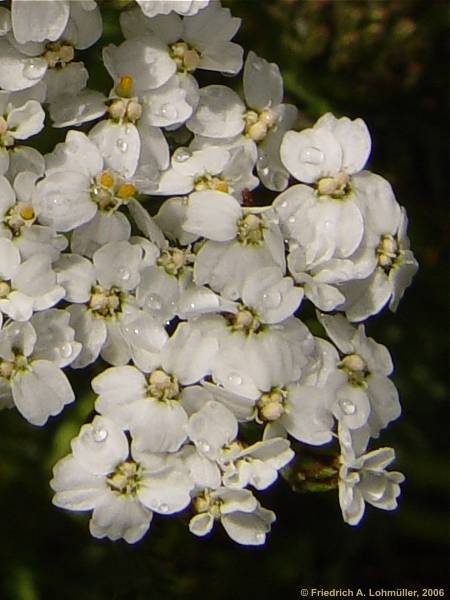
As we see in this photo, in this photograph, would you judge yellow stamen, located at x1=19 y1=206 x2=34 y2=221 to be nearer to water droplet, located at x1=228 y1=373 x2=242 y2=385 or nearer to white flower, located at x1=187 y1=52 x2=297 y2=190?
white flower, located at x1=187 y1=52 x2=297 y2=190

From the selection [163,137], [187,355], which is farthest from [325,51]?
[187,355]

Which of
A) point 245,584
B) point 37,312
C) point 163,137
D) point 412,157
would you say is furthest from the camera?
point 412,157

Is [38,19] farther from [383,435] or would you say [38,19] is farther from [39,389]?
[383,435]

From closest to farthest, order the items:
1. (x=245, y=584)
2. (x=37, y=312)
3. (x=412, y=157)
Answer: (x=37, y=312) → (x=245, y=584) → (x=412, y=157)

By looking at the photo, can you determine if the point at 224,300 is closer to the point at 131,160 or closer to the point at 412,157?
the point at 131,160

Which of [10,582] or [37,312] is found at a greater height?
[37,312]

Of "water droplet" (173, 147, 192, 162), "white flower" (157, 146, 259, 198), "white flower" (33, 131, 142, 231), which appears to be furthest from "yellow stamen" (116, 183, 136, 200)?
"water droplet" (173, 147, 192, 162)

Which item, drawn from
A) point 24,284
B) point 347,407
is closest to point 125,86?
point 24,284
